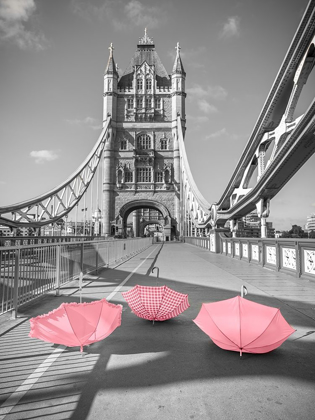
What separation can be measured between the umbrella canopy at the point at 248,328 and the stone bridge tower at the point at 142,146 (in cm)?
3975

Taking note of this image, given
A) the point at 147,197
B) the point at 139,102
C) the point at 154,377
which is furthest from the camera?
the point at 139,102

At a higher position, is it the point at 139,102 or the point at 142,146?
the point at 139,102

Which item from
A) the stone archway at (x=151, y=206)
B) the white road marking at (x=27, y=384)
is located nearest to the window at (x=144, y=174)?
the stone archway at (x=151, y=206)

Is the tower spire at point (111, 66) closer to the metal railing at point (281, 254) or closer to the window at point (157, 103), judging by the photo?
the window at point (157, 103)

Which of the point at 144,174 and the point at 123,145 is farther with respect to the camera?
the point at 123,145

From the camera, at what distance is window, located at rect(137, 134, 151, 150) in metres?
45.6

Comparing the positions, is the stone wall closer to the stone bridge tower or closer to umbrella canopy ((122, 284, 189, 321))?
the stone bridge tower

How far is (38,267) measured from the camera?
5.66m

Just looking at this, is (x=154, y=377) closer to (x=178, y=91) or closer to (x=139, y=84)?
(x=178, y=91)

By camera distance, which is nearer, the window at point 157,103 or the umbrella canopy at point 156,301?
the umbrella canopy at point 156,301

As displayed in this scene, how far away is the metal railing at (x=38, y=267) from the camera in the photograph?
15.1ft

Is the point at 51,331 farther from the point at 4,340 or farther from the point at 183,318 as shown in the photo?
the point at 183,318

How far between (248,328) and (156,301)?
4.56 feet

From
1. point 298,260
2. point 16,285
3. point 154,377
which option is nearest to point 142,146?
point 298,260
